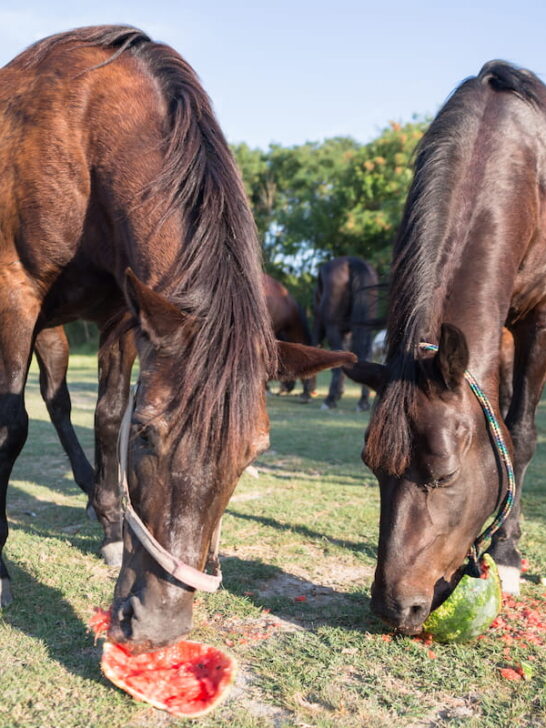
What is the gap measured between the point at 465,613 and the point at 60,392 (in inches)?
129

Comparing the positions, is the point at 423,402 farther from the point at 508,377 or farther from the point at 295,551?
the point at 508,377

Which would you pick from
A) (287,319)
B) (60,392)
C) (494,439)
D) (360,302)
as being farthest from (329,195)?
(494,439)

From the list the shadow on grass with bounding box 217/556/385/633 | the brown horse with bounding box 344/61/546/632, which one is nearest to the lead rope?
the brown horse with bounding box 344/61/546/632

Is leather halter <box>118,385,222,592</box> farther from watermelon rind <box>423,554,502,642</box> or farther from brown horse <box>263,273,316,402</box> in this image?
brown horse <box>263,273,316,402</box>

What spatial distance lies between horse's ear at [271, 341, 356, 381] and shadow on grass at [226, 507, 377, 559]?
75.8 inches

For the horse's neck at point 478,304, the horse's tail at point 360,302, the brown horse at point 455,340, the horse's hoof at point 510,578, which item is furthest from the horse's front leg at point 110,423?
the horse's tail at point 360,302

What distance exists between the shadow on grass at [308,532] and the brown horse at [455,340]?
31.4 inches

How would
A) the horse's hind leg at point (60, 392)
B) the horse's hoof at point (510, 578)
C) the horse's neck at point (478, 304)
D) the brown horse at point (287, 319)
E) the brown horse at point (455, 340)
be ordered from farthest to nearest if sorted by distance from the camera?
the brown horse at point (287, 319) < the horse's hind leg at point (60, 392) < the horse's hoof at point (510, 578) < the horse's neck at point (478, 304) < the brown horse at point (455, 340)

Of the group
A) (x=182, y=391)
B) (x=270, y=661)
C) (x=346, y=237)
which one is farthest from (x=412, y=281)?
(x=346, y=237)

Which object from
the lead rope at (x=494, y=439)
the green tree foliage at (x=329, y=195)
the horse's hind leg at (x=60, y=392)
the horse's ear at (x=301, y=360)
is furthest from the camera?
the green tree foliage at (x=329, y=195)

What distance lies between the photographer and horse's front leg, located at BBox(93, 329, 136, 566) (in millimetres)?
4000

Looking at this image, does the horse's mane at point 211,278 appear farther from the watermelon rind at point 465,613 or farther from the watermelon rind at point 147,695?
the watermelon rind at point 465,613

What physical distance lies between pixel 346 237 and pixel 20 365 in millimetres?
30455

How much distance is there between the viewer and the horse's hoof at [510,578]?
351 centimetres
